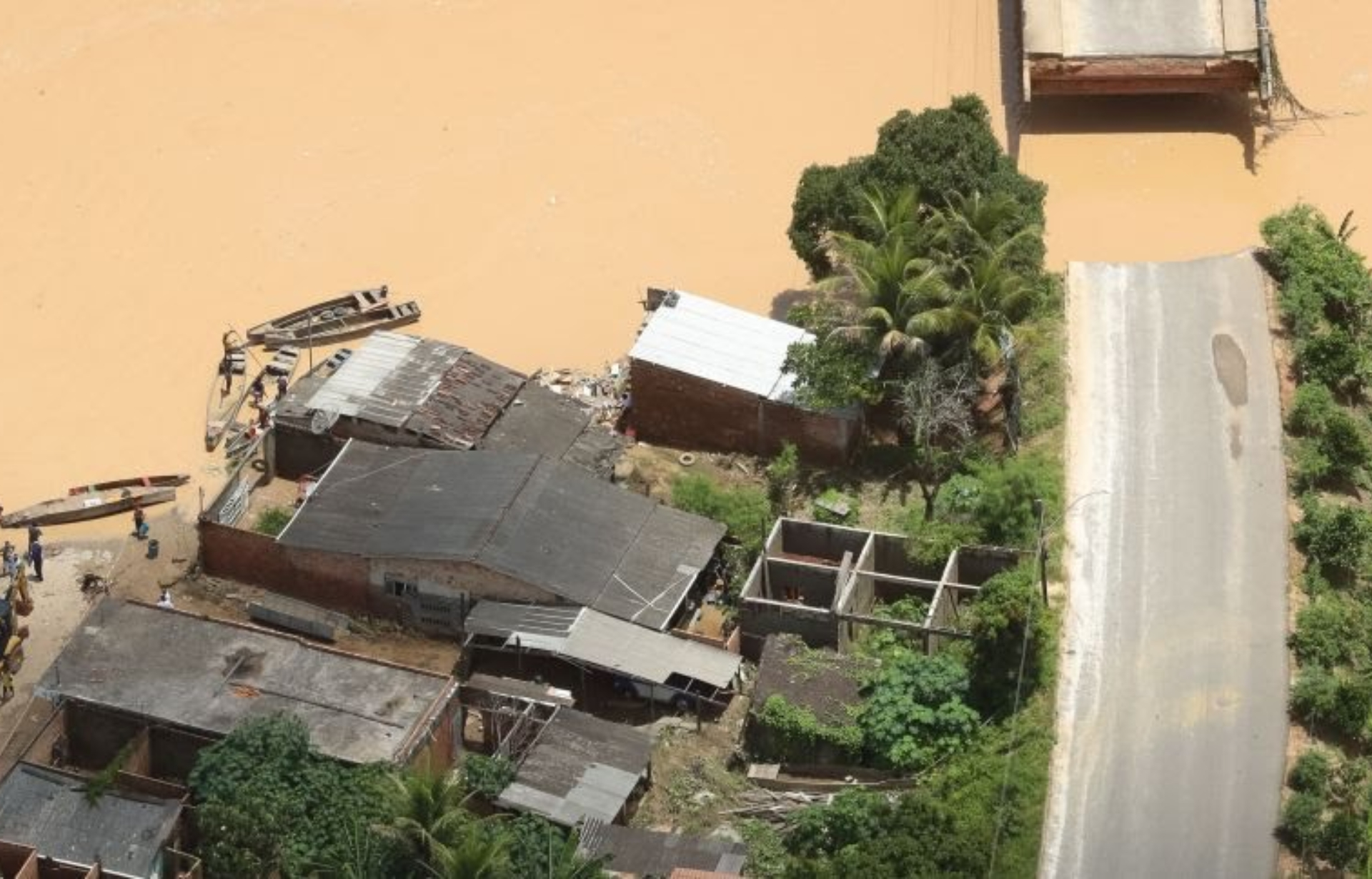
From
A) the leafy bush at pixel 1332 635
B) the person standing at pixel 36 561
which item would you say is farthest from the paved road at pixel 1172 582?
the person standing at pixel 36 561

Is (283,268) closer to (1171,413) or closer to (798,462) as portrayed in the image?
(798,462)

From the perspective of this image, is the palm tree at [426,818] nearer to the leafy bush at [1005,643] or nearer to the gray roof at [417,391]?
the leafy bush at [1005,643]

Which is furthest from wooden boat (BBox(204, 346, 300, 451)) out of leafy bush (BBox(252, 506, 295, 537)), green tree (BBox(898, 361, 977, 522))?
green tree (BBox(898, 361, 977, 522))

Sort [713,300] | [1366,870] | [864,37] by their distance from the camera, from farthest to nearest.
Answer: [864,37] < [713,300] < [1366,870]

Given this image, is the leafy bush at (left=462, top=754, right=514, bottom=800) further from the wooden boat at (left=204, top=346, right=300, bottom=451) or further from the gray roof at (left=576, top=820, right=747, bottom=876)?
the wooden boat at (left=204, top=346, right=300, bottom=451)

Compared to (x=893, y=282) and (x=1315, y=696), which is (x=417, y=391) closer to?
(x=893, y=282)

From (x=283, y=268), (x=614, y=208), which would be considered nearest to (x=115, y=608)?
(x=283, y=268)
